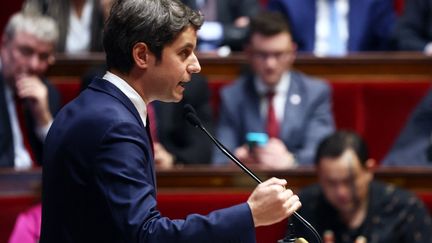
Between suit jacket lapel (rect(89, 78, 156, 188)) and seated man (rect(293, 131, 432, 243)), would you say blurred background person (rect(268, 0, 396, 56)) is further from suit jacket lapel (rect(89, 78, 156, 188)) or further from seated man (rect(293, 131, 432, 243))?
suit jacket lapel (rect(89, 78, 156, 188))

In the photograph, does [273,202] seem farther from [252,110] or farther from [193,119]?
[252,110]

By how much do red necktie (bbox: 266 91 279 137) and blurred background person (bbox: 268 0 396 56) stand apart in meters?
0.31

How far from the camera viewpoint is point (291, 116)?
257 cm

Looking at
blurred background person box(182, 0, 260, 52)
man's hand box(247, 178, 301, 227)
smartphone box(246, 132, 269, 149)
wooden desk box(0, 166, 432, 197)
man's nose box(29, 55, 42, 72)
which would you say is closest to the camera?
man's hand box(247, 178, 301, 227)

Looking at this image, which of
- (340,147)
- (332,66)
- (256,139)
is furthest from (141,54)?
(332,66)

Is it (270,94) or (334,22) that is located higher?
(334,22)

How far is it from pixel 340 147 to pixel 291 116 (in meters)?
0.40

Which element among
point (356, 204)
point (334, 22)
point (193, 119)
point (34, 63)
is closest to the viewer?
point (193, 119)

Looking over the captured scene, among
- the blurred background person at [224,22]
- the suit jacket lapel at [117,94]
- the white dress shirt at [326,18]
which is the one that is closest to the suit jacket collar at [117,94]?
the suit jacket lapel at [117,94]

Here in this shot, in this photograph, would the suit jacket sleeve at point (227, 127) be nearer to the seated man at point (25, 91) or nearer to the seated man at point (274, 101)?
the seated man at point (274, 101)

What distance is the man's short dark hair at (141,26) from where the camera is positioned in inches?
46.1

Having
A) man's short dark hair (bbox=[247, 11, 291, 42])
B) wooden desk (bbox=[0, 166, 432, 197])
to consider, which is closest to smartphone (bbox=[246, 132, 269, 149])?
wooden desk (bbox=[0, 166, 432, 197])

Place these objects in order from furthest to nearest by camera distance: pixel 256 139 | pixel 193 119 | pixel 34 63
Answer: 1. pixel 34 63
2. pixel 256 139
3. pixel 193 119

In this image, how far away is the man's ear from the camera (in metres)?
1.18
